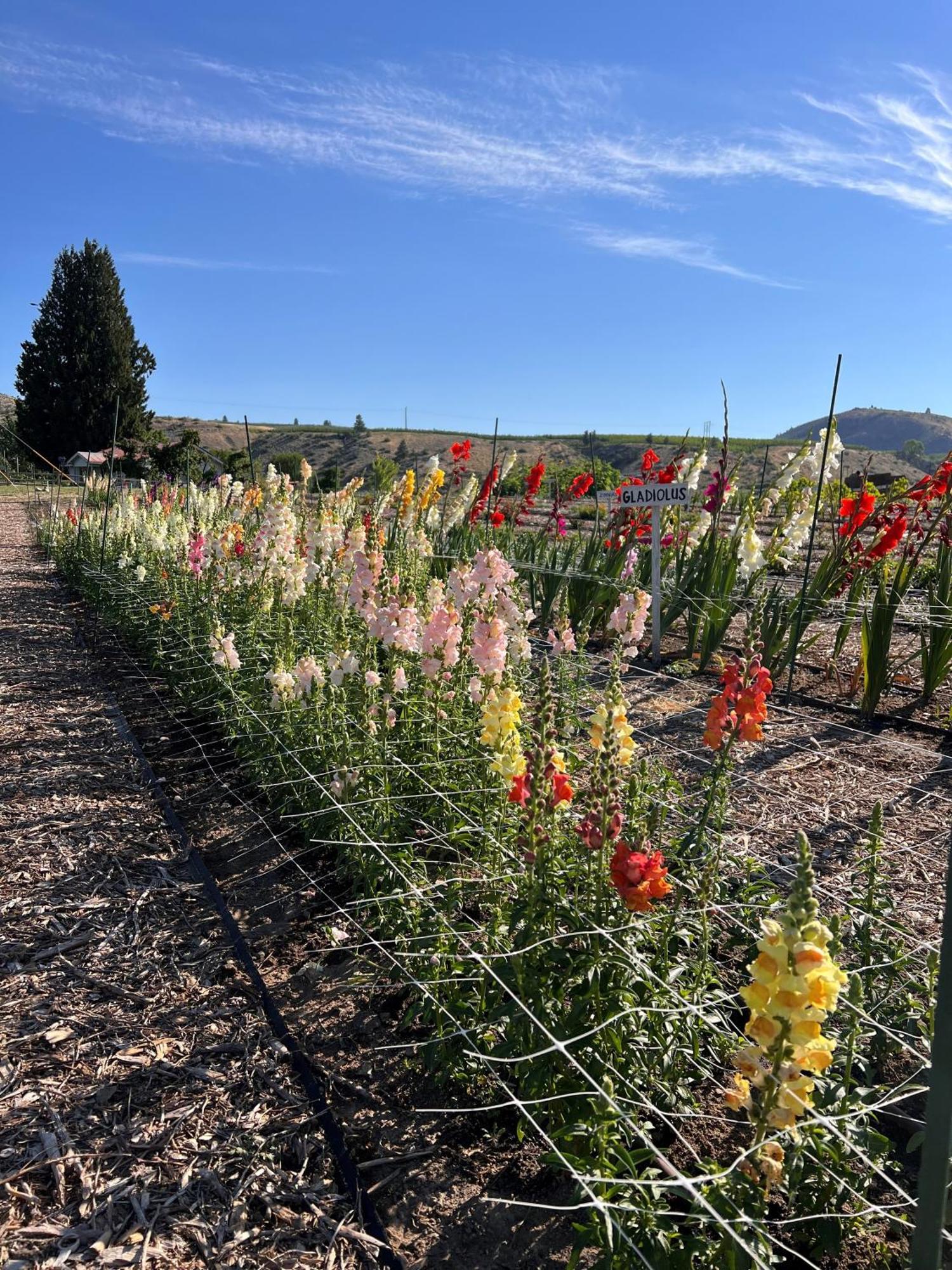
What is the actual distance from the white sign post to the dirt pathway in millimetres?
3653

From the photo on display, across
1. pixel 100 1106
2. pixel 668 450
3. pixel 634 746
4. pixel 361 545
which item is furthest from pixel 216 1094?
pixel 668 450

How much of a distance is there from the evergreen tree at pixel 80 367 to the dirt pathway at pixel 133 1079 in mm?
37474

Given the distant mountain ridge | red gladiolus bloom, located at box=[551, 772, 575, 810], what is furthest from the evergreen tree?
the distant mountain ridge

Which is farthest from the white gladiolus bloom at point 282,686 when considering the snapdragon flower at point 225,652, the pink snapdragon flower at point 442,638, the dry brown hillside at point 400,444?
the dry brown hillside at point 400,444

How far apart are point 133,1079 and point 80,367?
140 feet

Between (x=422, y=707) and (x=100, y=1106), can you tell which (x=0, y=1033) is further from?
(x=422, y=707)

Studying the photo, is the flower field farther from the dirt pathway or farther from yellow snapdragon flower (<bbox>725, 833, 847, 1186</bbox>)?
the dirt pathway

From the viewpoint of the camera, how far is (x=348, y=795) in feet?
10.9

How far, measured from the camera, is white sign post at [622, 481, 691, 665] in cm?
602

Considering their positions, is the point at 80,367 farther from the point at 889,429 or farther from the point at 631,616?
the point at 889,429

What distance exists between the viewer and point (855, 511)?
5.91 meters

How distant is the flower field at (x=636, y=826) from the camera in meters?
1.77

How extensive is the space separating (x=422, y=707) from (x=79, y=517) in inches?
343

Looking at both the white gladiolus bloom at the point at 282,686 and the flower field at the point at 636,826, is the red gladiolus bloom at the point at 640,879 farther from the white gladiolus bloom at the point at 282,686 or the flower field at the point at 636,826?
the white gladiolus bloom at the point at 282,686
